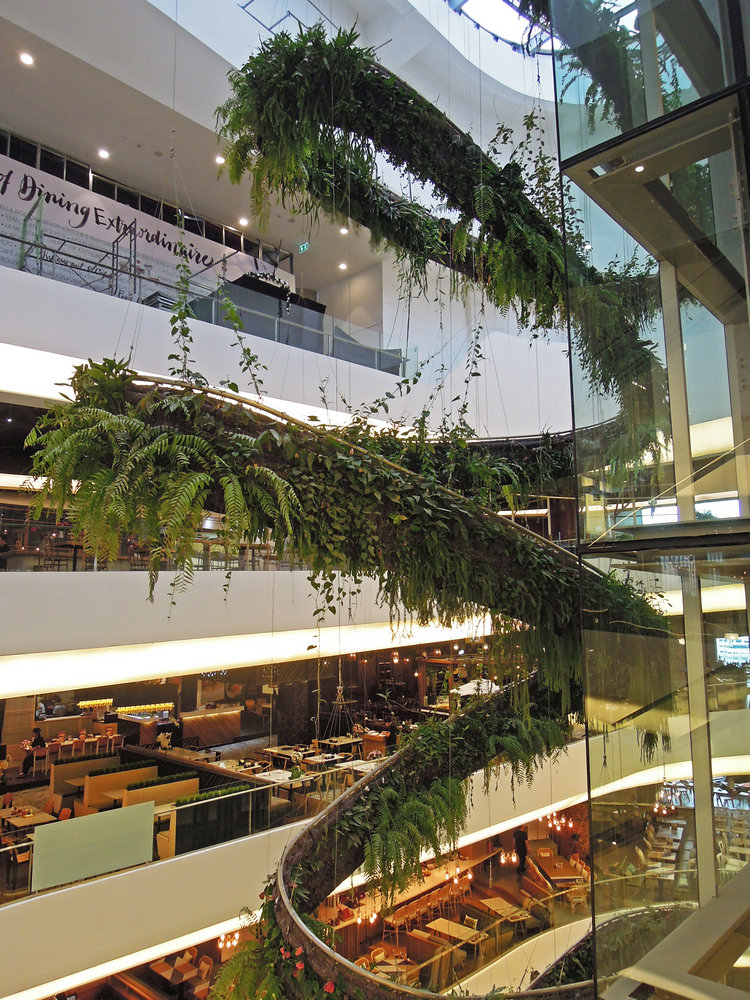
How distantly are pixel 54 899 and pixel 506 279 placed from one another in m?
6.18

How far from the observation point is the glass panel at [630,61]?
2201mm

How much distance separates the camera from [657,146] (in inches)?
89.4

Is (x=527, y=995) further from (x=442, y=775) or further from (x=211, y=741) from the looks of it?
(x=211, y=741)

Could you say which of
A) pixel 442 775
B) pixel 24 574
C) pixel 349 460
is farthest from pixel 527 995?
pixel 24 574

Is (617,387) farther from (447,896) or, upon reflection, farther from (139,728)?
(139,728)

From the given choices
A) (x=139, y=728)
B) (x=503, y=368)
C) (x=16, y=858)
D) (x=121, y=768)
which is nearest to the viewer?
(x=16, y=858)

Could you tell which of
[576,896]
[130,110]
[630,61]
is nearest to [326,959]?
[630,61]

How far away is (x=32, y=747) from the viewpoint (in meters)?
11.2

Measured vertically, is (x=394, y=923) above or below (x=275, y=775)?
below

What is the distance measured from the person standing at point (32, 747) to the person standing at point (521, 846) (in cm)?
862

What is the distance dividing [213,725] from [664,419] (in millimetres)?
13164

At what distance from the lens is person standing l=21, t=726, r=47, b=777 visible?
11.0m

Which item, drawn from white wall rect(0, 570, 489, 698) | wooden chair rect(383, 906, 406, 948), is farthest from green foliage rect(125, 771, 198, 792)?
wooden chair rect(383, 906, 406, 948)

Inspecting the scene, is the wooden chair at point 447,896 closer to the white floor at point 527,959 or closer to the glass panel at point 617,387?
the white floor at point 527,959
